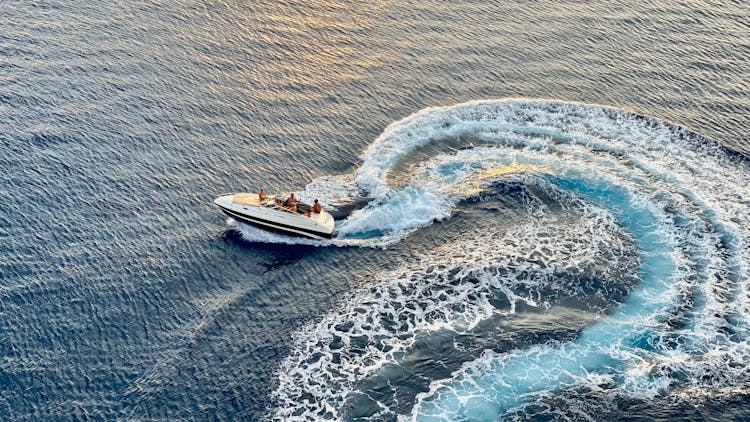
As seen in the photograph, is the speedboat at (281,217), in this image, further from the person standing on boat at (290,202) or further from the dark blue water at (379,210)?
the dark blue water at (379,210)

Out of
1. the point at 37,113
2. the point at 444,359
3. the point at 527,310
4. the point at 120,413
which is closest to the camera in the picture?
the point at 120,413

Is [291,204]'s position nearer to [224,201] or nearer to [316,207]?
[316,207]

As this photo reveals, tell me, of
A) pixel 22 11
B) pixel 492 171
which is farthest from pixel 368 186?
pixel 22 11

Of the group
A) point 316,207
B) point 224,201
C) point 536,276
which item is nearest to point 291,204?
point 316,207

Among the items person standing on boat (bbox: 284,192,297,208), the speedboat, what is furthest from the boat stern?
person standing on boat (bbox: 284,192,297,208)

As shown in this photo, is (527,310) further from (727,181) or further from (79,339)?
(79,339)
